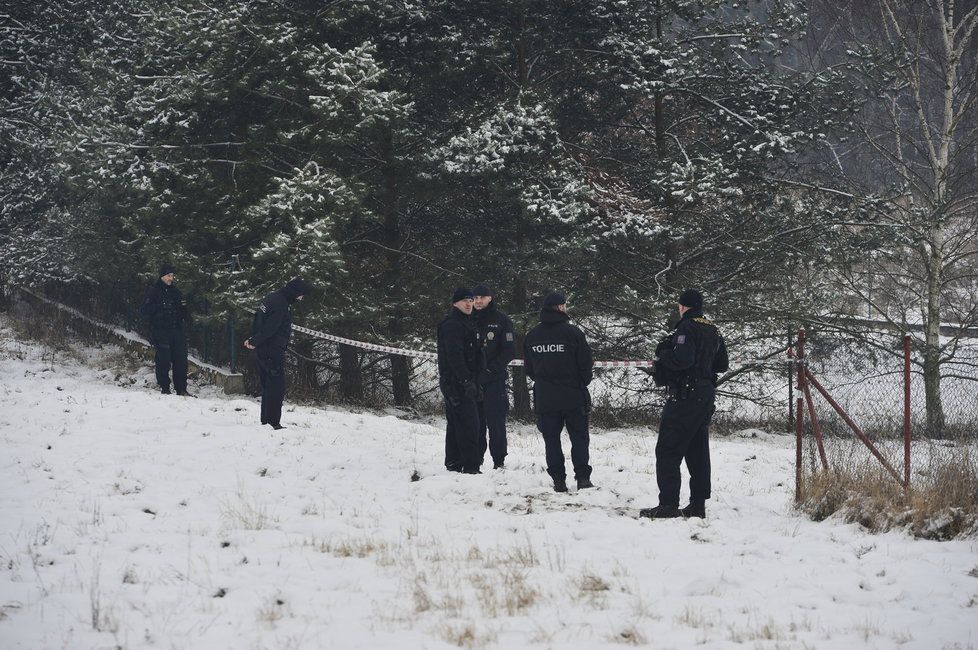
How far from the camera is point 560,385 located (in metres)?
8.92

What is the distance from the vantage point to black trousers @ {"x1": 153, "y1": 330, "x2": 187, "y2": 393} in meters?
14.7

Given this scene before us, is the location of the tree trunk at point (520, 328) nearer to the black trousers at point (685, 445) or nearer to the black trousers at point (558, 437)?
the black trousers at point (558, 437)

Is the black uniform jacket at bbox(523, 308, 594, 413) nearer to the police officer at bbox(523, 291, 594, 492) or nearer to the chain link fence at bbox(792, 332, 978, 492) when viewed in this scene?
the police officer at bbox(523, 291, 594, 492)

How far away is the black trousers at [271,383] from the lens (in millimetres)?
11211

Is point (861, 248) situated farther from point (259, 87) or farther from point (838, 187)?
point (259, 87)

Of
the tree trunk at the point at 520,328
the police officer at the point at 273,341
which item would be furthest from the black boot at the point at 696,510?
the tree trunk at the point at 520,328

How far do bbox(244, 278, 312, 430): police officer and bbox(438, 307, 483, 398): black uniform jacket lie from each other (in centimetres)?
260

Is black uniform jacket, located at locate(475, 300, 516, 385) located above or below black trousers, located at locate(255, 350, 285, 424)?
above

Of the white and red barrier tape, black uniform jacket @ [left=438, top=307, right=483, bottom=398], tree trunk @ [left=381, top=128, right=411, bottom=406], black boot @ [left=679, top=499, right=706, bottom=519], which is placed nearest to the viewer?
black boot @ [left=679, top=499, right=706, bottom=519]

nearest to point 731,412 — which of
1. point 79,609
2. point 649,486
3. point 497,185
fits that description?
point 497,185

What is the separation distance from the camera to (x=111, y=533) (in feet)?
22.6

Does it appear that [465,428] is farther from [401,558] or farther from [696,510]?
[401,558]

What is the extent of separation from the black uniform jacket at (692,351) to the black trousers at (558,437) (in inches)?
51.4

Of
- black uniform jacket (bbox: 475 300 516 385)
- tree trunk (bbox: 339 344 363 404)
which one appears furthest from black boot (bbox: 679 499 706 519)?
tree trunk (bbox: 339 344 363 404)
